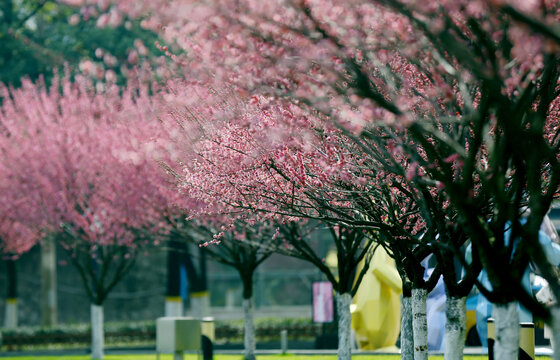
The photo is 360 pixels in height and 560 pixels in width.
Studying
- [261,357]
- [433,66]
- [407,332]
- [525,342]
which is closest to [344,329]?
[407,332]

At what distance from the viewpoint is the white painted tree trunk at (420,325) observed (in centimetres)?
→ 1141

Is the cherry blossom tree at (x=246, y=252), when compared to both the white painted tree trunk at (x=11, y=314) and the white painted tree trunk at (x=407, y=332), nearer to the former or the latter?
the white painted tree trunk at (x=407, y=332)

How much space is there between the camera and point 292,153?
37.0 feet

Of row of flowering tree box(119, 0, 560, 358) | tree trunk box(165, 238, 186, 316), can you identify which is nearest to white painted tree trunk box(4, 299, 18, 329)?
tree trunk box(165, 238, 186, 316)

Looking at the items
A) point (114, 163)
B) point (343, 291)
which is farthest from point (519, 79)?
point (114, 163)

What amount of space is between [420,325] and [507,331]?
4018 millimetres

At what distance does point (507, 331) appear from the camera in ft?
24.9

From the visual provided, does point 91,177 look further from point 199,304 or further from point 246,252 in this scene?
point 246,252

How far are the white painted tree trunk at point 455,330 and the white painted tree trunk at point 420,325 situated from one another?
1341 millimetres

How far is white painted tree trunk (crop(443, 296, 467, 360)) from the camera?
1003 centimetres

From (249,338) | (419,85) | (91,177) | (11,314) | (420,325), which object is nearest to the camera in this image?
(419,85)

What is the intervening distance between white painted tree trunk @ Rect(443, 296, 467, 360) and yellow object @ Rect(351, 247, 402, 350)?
421 inches

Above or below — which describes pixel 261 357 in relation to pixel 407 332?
below

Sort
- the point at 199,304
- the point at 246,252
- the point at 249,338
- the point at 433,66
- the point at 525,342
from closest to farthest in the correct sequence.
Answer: the point at 433,66 < the point at 525,342 < the point at 249,338 < the point at 246,252 < the point at 199,304
